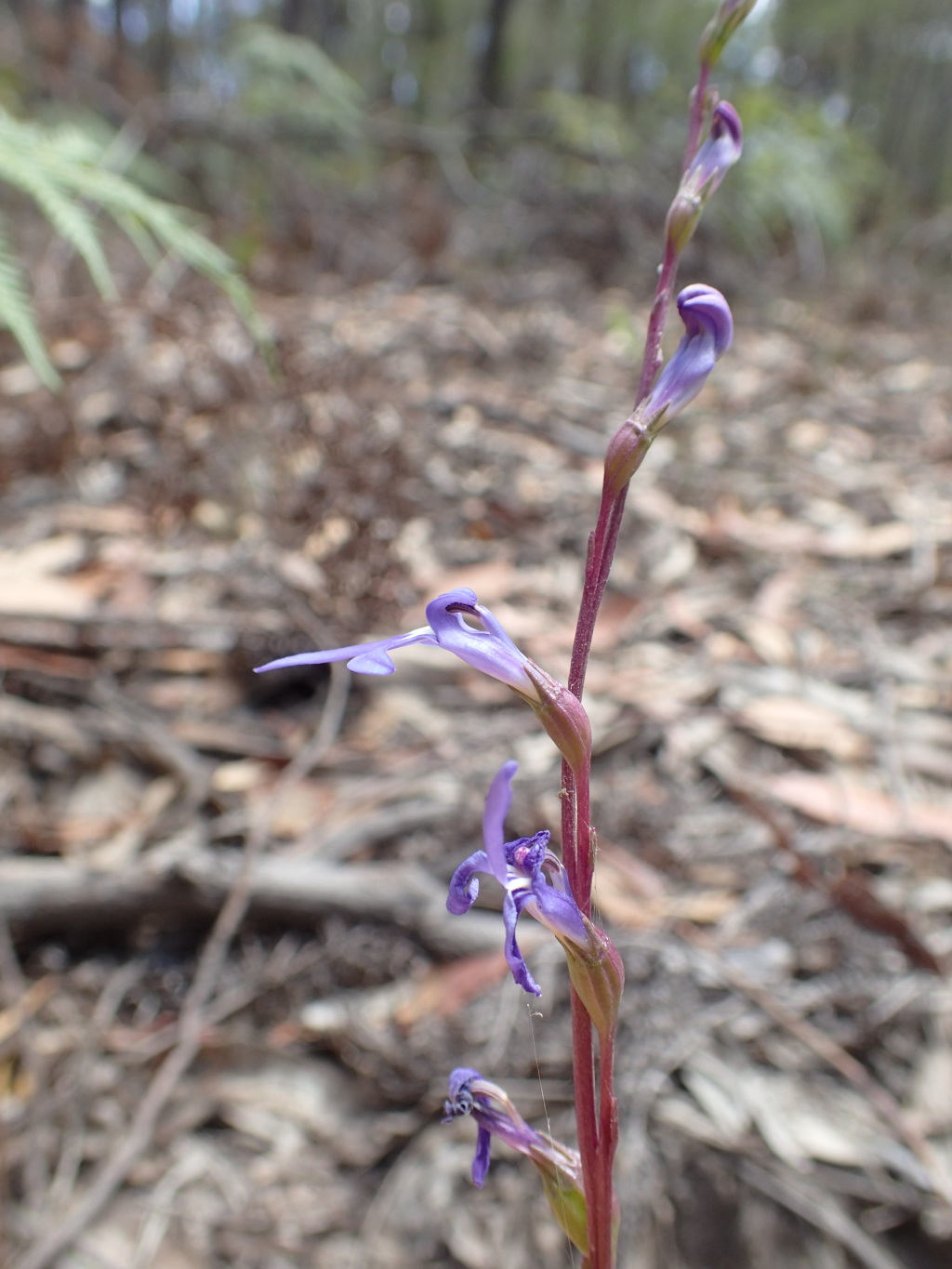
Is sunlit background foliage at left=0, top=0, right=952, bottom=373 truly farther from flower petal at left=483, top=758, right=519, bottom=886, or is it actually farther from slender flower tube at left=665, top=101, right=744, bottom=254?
flower petal at left=483, top=758, right=519, bottom=886

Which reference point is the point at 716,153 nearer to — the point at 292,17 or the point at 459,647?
the point at 459,647

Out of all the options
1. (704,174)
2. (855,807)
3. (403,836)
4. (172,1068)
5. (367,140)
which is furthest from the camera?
(367,140)

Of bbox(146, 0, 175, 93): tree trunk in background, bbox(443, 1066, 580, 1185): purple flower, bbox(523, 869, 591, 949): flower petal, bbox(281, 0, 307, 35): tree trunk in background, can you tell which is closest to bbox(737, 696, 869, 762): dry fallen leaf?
bbox(443, 1066, 580, 1185): purple flower

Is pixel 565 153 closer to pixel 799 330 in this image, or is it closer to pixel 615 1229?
pixel 799 330

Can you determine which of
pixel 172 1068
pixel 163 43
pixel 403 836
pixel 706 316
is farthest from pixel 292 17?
pixel 706 316

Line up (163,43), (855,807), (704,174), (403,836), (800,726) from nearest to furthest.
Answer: (704,174) < (403,836) < (855,807) < (800,726) < (163,43)

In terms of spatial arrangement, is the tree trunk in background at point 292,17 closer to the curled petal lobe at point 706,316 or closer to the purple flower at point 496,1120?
the curled petal lobe at point 706,316

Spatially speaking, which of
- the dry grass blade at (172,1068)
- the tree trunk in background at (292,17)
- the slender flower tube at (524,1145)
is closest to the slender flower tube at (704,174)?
the slender flower tube at (524,1145)

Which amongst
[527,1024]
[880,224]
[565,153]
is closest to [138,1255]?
[527,1024]
